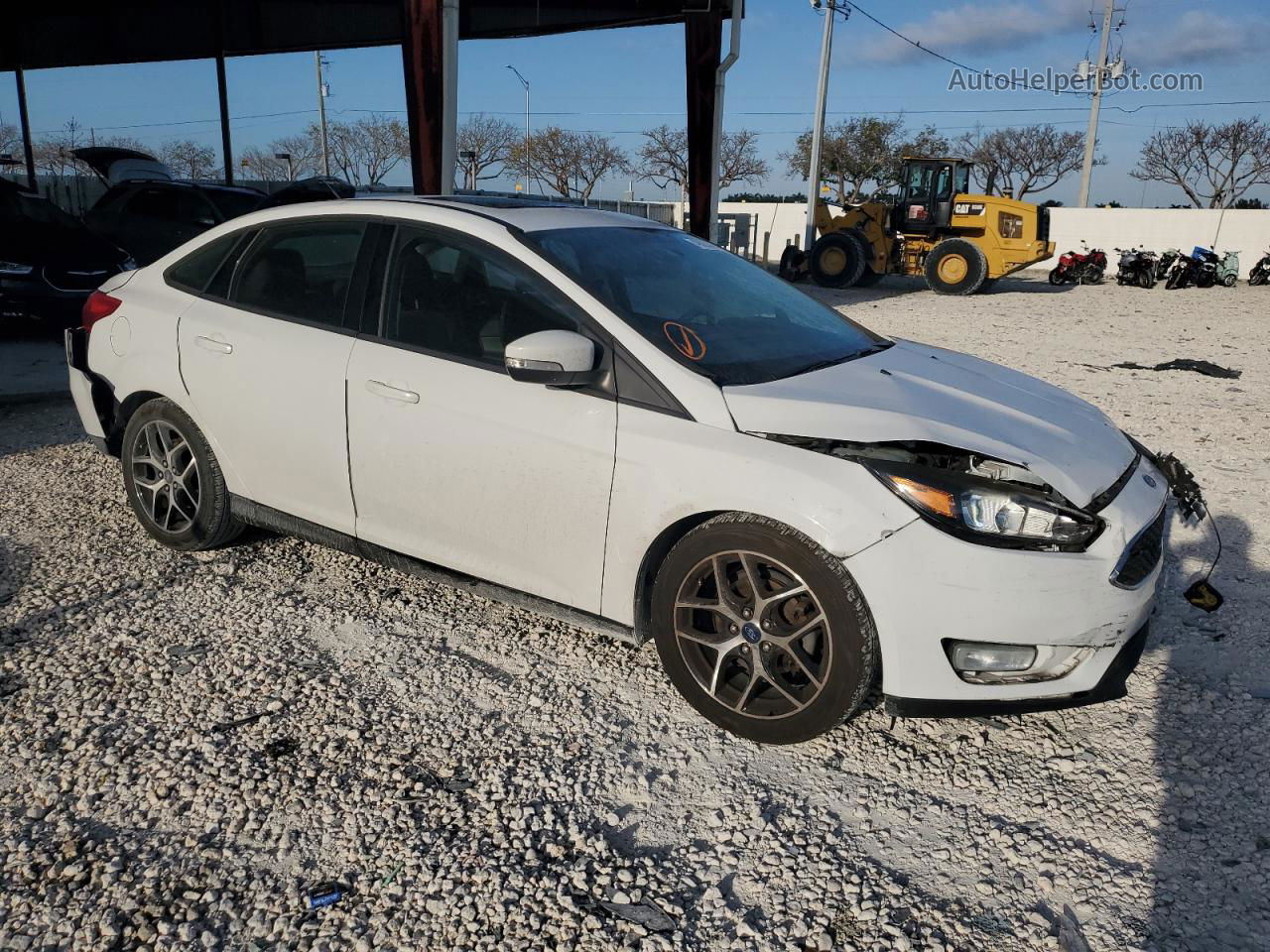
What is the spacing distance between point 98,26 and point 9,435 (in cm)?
1601

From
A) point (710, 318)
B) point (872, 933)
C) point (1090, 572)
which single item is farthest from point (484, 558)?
point (1090, 572)

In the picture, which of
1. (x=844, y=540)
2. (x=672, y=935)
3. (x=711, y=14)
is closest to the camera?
(x=672, y=935)

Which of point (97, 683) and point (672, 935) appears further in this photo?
point (97, 683)

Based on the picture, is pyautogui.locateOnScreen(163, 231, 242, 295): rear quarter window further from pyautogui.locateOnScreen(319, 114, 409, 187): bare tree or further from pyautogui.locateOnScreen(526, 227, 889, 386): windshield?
pyautogui.locateOnScreen(319, 114, 409, 187): bare tree

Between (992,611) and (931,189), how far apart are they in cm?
1956

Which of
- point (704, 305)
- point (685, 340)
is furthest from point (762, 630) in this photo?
point (704, 305)

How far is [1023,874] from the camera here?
2328 mm

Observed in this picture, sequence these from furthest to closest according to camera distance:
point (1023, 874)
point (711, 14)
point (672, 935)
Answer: point (711, 14)
point (1023, 874)
point (672, 935)

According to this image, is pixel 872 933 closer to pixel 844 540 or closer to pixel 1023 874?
pixel 1023 874

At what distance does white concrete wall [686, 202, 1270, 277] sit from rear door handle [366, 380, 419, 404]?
1201 inches

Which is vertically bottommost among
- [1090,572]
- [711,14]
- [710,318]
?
[1090,572]

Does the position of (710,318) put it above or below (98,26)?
below

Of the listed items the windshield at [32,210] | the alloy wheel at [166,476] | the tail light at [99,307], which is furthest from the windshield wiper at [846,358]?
the windshield at [32,210]

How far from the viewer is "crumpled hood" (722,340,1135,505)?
266 centimetres
